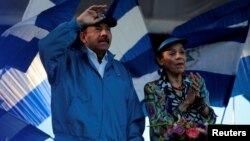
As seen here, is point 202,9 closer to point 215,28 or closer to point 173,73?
point 215,28

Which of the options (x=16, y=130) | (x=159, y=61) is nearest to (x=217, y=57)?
(x=159, y=61)

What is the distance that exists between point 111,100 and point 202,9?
95 cm

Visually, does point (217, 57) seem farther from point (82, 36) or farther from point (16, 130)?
point (16, 130)

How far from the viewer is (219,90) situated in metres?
2.65

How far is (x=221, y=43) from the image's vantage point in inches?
108

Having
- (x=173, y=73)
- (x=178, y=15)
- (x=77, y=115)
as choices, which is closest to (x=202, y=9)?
(x=178, y=15)

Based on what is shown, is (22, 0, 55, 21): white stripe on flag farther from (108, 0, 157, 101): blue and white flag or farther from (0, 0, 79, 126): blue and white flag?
(108, 0, 157, 101): blue and white flag

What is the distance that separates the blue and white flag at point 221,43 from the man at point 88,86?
0.51m

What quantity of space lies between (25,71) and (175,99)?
657 millimetres

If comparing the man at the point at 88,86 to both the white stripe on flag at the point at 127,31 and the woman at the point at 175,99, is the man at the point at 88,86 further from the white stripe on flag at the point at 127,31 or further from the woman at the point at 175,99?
the white stripe on flag at the point at 127,31

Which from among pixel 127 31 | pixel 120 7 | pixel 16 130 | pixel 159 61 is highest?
pixel 120 7

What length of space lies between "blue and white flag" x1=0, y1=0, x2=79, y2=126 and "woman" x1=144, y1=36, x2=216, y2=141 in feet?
1.52

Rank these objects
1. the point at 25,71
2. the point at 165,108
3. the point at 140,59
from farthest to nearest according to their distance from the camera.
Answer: the point at 140,59 < the point at 25,71 < the point at 165,108

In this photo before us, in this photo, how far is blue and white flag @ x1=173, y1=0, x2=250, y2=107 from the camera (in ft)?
8.79
